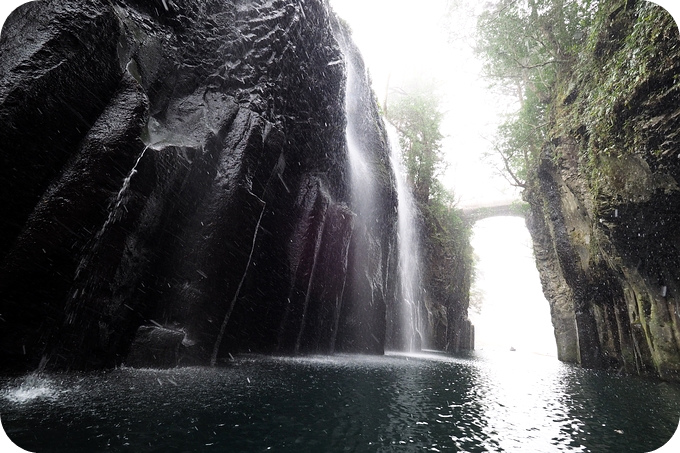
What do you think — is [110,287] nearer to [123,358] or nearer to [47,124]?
[123,358]

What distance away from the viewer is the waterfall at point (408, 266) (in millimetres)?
21312

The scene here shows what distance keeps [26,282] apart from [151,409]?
286 centimetres

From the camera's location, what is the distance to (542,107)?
1795 centimetres

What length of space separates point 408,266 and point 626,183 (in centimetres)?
1471

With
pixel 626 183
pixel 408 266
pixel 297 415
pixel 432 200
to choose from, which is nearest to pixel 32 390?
pixel 297 415

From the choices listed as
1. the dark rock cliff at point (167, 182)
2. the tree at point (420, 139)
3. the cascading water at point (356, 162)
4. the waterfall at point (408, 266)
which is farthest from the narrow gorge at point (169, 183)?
the tree at point (420, 139)

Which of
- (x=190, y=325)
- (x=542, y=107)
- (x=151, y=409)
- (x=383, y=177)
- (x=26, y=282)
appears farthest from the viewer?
(x=542, y=107)

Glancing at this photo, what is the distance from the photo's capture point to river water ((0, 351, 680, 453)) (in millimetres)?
3402

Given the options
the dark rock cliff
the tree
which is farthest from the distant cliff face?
the tree

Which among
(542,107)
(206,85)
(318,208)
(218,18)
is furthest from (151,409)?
(542,107)

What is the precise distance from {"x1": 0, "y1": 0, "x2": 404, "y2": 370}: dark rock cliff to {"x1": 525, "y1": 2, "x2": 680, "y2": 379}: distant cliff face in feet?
28.8

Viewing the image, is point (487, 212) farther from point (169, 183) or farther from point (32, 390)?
point (32, 390)

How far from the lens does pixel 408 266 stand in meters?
23.2

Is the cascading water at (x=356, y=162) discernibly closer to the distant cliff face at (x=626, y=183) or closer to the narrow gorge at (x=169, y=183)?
the narrow gorge at (x=169, y=183)
